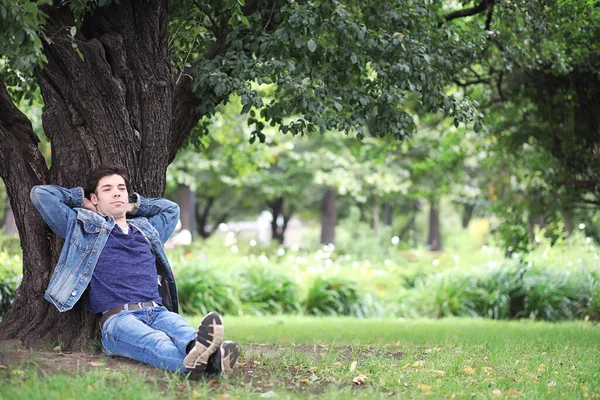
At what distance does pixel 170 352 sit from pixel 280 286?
7773 millimetres

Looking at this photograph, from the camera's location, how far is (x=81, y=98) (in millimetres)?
5680

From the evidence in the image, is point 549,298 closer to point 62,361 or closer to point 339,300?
point 339,300

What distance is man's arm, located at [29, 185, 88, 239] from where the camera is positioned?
205 inches

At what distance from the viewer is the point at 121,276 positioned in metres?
5.23

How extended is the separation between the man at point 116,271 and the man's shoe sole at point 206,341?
19 cm

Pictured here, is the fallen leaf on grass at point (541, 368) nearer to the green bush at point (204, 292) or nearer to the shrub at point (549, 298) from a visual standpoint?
the shrub at point (549, 298)

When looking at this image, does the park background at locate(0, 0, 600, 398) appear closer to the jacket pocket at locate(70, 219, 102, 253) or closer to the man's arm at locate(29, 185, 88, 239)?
the man's arm at locate(29, 185, 88, 239)

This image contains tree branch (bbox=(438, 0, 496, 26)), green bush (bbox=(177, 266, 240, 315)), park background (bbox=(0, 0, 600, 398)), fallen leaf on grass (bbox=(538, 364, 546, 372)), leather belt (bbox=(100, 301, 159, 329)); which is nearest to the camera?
park background (bbox=(0, 0, 600, 398))

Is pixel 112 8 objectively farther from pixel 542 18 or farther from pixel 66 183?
pixel 542 18

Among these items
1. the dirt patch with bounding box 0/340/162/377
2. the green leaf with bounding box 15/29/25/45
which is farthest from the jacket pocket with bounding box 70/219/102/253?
the green leaf with bounding box 15/29/25/45

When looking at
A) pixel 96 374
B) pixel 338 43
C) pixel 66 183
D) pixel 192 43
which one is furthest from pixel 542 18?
pixel 96 374

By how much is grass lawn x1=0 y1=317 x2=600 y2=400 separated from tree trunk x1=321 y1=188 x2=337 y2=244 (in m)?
16.4

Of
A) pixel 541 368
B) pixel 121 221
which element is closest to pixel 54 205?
pixel 121 221

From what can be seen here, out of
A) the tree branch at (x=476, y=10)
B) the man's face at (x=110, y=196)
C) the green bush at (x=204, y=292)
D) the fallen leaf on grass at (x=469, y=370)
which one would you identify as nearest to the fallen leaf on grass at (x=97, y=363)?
the man's face at (x=110, y=196)
